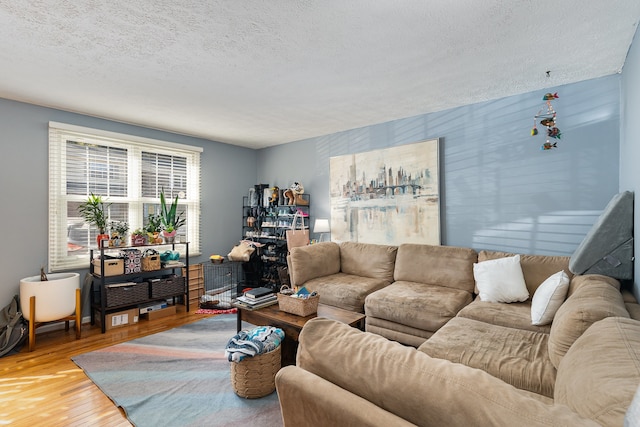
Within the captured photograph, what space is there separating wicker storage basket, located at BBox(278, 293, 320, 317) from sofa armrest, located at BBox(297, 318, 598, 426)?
1353 mm

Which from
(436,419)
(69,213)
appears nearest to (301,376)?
(436,419)

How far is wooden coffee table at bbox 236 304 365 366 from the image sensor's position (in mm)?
2338

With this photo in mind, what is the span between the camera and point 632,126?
→ 6.77 feet

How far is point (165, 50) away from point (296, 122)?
77.5 inches

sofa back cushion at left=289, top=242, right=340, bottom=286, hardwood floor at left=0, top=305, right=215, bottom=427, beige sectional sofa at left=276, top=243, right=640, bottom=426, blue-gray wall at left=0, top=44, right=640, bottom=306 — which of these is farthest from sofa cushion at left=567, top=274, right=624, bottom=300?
hardwood floor at left=0, top=305, right=215, bottom=427

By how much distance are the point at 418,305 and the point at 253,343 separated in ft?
4.71

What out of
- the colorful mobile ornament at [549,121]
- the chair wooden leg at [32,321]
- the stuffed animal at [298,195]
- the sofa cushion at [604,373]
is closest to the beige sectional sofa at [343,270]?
the stuffed animal at [298,195]

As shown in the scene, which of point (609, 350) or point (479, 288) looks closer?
point (609, 350)

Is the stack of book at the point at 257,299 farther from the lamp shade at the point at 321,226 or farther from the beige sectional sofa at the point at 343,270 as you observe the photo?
the lamp shade at the point at 321,226

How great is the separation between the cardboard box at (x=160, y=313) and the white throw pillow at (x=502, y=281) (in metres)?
3.42

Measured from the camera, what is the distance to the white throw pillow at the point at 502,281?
265 centimetres

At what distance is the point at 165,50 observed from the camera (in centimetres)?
217

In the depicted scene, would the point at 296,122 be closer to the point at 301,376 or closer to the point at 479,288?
the point at 479,288

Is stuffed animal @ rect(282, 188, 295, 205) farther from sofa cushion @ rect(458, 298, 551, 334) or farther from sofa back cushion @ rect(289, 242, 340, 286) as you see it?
sofa cushion @ rect(458, 298, 551, 334)
